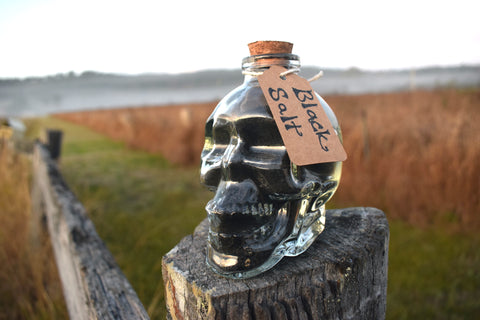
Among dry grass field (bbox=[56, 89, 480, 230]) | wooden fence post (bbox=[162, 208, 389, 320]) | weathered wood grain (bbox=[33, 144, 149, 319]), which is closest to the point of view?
wooden fence post (bbox=[162, 208, 389, 320])

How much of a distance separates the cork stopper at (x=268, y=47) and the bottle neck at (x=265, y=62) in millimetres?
14

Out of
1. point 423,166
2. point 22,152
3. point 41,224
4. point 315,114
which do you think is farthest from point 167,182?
point 315,114

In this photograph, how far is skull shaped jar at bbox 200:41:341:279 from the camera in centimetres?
73

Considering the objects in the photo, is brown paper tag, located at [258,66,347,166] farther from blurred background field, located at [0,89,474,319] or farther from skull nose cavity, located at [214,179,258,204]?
blurred background field, located at [0,89,474,319]

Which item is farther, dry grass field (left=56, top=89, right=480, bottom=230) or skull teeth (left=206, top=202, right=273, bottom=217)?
dry grass field (left=56, top=89, right=480, bottom=230)

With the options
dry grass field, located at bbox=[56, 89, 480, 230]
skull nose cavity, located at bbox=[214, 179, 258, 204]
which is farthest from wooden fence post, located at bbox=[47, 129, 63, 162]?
skull nose cavity, located at bbox=[214, 179, 258, 204]

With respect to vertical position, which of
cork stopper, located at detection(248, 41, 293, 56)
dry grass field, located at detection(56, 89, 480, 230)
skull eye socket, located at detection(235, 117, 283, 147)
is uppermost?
cork stopper, located at detection(248, 41, 293, 56)

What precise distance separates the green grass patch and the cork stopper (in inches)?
51.8

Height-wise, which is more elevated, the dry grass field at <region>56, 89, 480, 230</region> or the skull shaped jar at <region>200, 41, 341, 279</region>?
the skull shaped jar at <region>200, 41, 341, 279</region>

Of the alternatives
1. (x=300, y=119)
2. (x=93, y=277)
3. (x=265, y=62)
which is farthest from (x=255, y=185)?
(x=93, y=277)

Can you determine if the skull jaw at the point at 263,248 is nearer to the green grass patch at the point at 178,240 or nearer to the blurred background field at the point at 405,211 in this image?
the green grass patch at the point at 178,240

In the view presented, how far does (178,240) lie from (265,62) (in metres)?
3.04

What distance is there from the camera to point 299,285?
0.70 m

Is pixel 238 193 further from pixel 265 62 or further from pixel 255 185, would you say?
pixel 265 62
